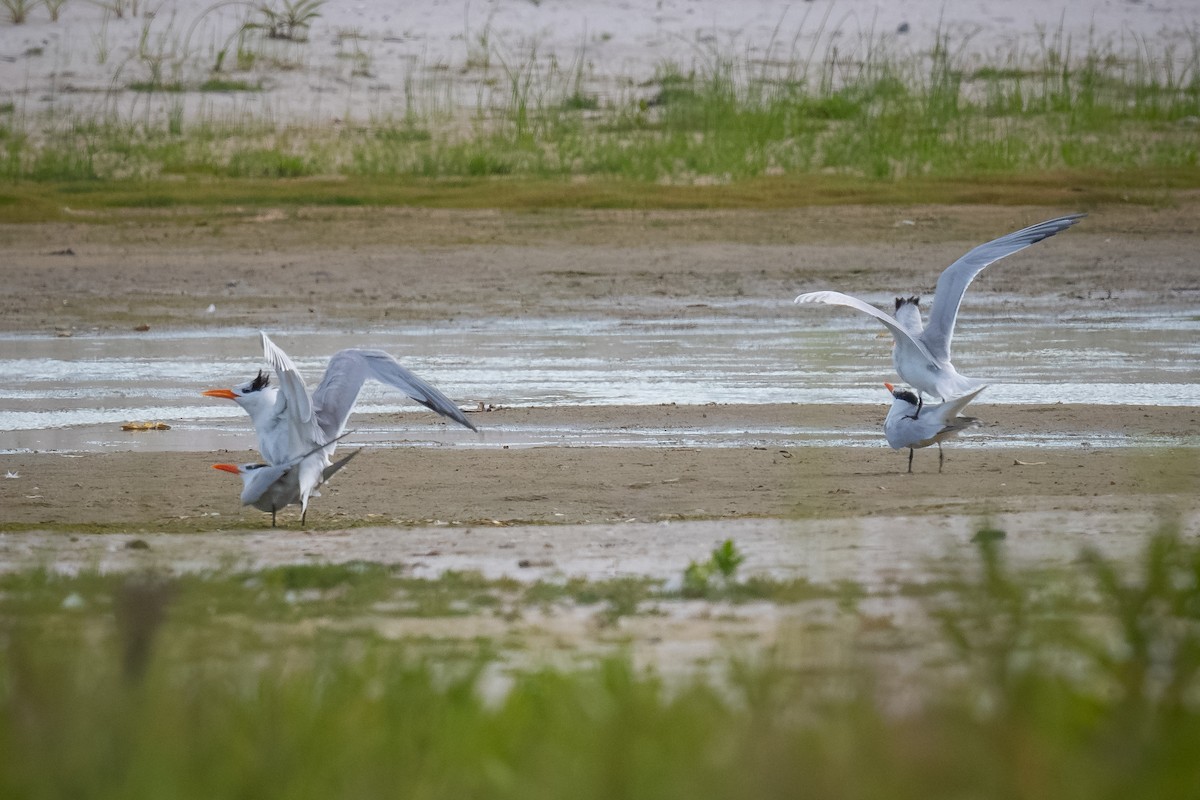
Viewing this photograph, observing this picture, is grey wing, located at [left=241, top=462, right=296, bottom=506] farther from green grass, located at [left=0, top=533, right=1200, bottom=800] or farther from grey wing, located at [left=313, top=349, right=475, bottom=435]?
green grass, located at [left=0, top=533, right=1200, bottom=800]

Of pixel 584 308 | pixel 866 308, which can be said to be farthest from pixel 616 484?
pixel 584 308

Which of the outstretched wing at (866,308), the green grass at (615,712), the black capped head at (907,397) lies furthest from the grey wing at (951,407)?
the green grass at (615,712)

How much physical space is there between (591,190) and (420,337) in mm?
6742

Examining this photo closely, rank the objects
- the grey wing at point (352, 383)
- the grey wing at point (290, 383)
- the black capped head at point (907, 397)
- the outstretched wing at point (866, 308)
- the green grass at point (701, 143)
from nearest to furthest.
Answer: the grey wing at point (290, 383) < the grey wing at point (352, 383) < the black capped head at point (907, 397) < the outstretched wing at point (866, 308) < the green grass at point (701, 143)

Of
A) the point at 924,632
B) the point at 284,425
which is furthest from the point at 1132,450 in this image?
the point at 924,632

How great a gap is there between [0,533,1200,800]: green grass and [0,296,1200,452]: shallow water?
670 cm

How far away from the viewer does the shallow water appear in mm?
10641

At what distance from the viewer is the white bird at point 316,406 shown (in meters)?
8.04

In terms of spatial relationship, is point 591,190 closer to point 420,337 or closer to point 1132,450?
point 420,337

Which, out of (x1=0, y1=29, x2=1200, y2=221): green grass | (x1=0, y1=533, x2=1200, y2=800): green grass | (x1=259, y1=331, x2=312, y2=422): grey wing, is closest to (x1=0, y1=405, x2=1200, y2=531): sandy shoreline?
(x1=259, y1=331, x2=312, y2=422): grey wing

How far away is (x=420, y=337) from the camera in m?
14.7

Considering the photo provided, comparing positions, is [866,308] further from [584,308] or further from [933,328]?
[584,308]

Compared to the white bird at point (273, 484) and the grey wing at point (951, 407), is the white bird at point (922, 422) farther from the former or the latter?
the white bird at point (273, 484)

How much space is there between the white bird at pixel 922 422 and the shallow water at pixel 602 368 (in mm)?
729
